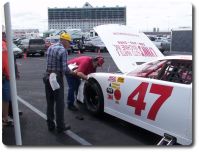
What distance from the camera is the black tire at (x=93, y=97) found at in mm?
5340

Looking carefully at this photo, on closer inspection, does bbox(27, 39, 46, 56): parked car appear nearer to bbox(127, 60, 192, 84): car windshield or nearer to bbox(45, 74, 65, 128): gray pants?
bbox(45, 74, 65, 128): gray pants

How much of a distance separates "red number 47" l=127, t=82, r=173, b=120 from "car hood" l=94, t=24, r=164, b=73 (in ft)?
Result: 3.22

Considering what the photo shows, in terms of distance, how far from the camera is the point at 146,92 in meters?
4.21

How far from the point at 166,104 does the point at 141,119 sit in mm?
599

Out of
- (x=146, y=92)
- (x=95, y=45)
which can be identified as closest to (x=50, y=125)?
(x=146, y=92)

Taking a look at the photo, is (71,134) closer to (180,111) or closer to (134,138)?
(134,138)

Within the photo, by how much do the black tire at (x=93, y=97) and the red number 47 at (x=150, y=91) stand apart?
87cm

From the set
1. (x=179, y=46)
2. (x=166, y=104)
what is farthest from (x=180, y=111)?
(x=179, y=46)

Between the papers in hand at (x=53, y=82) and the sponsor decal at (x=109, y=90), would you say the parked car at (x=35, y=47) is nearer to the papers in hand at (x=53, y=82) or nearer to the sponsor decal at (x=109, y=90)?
the sponsor decal at (x=109, y=90)

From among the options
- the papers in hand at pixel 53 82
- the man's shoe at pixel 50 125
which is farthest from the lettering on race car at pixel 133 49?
the man's shoe at pixel 50 125

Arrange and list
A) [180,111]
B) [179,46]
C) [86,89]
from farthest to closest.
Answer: [179,46]
[86,89]
[180,111]

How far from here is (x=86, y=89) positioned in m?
5.82

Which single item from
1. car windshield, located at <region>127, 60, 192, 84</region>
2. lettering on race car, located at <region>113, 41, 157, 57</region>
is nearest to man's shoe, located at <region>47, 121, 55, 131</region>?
car windshield, located at <region>127, 60, 192, 84</region>

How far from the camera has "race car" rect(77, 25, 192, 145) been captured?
3719mm
